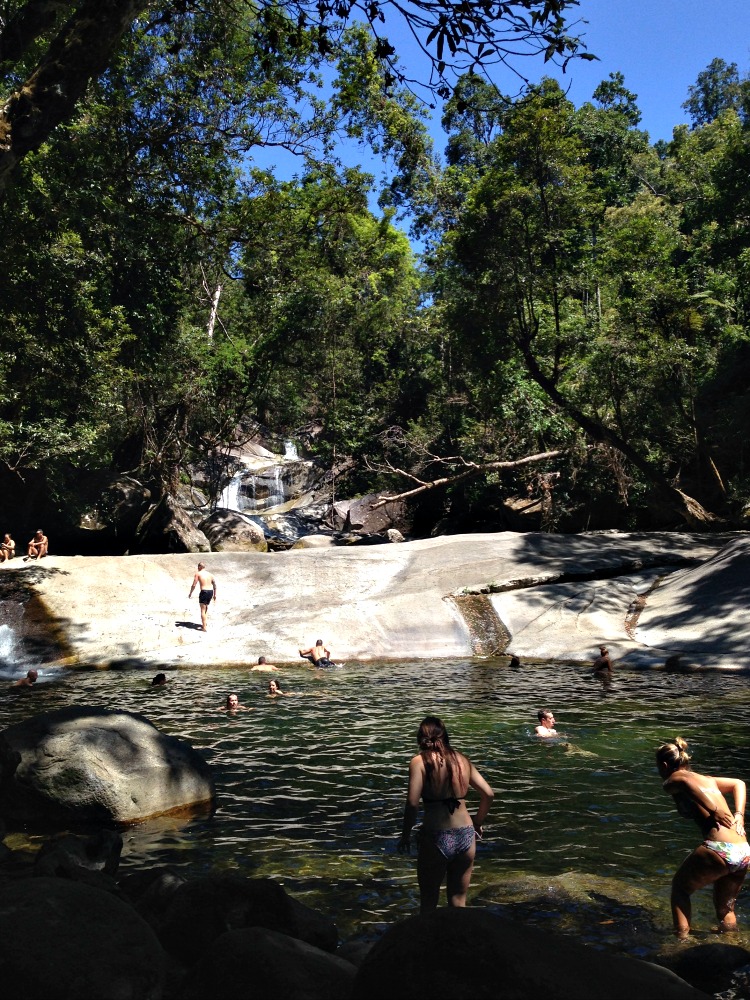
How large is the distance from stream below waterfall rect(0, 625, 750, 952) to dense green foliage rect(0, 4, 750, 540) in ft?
23.2

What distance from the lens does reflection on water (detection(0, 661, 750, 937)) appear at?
7945 mm

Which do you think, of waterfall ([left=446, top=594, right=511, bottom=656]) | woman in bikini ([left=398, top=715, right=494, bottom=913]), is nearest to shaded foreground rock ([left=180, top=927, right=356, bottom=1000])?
woman in bikini ([left=398, top=715, right=494, bottom=913])

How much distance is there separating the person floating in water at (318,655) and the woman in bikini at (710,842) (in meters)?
13.8

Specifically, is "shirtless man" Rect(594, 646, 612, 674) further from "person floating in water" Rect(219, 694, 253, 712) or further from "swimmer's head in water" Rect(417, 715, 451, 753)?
"swimmer's head in water" Rect(417, 715, 451, 753)

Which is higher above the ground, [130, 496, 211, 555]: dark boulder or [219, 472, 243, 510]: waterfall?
[219, 472, 243, 510]: waterfall

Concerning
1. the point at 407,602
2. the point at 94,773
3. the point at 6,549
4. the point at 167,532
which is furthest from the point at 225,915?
the point at 167,532

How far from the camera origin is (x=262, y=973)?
13.9ft

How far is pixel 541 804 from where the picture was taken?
9.74 m

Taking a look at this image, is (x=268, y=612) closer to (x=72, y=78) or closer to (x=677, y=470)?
(x=72, y=78)

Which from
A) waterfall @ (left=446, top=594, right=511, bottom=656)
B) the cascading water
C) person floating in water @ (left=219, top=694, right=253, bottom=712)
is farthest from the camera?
the cascading water

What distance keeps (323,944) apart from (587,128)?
174ft

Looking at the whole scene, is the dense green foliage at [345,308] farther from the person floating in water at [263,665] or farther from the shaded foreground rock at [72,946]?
the person floating in water at [263,665]

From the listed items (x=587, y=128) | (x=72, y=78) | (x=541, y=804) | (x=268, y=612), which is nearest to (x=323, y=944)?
(x=541, y=804)

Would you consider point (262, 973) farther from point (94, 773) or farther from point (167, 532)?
point (167, 532)
